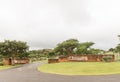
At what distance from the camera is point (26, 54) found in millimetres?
61375

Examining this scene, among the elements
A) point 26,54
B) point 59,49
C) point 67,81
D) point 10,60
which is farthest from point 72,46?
→ point 67,81

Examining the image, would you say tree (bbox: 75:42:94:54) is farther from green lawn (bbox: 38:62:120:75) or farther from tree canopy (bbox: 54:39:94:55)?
green lawn (bbox: 38:62:120:75)

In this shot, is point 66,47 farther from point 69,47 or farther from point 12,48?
point 12,48

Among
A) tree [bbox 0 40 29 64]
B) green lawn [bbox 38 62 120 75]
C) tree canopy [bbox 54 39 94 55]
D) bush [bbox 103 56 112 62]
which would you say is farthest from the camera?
tree canopy [bbox 54 39 94 55]

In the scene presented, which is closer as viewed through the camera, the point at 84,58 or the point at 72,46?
the point at 84,58

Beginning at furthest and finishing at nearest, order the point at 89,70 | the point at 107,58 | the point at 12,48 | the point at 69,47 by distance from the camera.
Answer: the point at 69,47
the point at 12,48
the point at 107,58
the point at 89,70

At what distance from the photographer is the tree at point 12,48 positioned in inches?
2285

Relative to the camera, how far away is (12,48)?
58.6m

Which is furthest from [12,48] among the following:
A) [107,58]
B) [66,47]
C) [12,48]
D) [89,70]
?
[89,70]

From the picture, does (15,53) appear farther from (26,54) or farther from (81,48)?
(81,48)

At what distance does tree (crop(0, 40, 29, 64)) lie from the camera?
5805 cm

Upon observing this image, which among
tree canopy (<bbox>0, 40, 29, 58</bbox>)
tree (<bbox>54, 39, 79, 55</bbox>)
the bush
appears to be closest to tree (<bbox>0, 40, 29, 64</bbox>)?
tree canopy (<bbox>0, 40, 29, 58</bbox>)

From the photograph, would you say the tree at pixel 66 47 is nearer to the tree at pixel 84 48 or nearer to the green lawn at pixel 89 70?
→ the tree at pixel 84 48

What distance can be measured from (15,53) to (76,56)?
23419 millimetres
